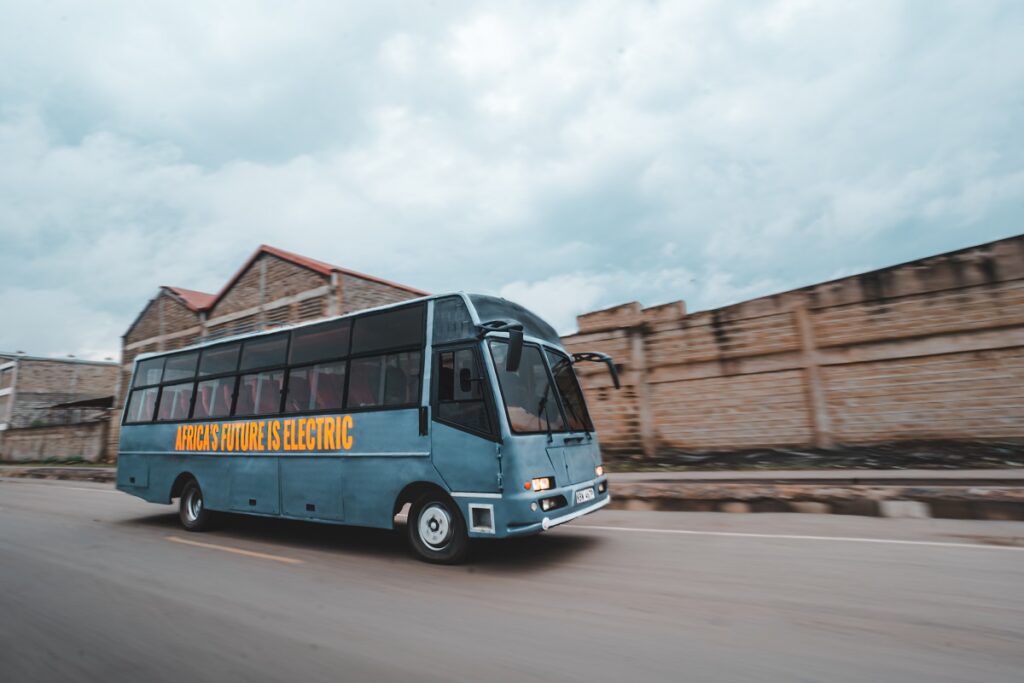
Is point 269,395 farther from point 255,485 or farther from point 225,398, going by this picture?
point 255,485

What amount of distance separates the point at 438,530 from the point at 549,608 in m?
1.85

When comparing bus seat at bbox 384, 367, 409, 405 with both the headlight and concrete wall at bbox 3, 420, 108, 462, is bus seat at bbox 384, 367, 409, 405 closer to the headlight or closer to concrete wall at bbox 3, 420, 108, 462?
the headlight

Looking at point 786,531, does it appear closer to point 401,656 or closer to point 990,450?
point 401,656

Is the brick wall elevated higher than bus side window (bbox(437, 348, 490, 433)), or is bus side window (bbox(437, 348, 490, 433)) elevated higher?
the brick wall

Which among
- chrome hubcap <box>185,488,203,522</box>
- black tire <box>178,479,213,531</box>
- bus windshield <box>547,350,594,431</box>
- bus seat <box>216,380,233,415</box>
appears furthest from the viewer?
chrome hubcap <box>185,488,203,522</box>

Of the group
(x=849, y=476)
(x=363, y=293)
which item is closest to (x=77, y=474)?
(x=363, y=293)

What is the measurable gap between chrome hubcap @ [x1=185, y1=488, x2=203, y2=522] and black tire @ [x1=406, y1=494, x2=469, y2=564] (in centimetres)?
443

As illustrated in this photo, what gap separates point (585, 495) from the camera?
5.82 meters

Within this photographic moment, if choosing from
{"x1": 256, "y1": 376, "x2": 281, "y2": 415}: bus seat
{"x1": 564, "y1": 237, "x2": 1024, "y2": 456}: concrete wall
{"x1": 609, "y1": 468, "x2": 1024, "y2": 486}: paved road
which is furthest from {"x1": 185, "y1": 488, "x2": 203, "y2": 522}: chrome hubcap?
{"x1": 564, "y1": 237, "x2": 1024, "y2": 456}: concrete wall

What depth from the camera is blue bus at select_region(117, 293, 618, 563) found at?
5223 millimetres

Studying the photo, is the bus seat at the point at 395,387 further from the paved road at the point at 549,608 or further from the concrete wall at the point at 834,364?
the concrete wall at the point at 834,364

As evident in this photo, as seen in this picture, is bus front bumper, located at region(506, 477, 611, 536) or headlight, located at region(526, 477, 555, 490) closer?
bus front bumper, located at region(506, 477, 611, 536)

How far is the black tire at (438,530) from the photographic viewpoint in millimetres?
5340

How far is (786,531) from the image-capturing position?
654cm
